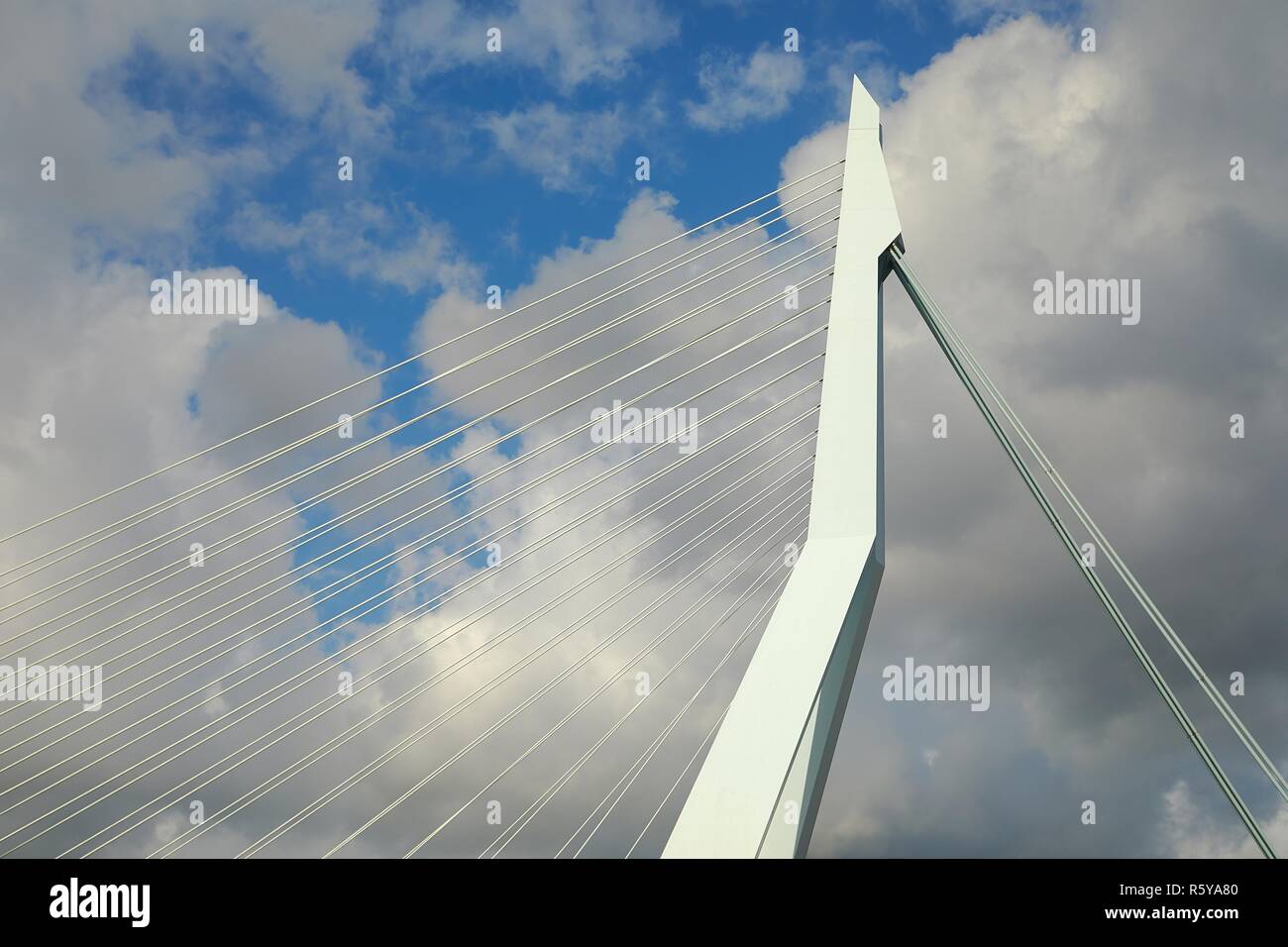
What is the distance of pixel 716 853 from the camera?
41.4 ft

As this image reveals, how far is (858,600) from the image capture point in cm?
1435

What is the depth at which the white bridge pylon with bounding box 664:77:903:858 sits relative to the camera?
12898 mm

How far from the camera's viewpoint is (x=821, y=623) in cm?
1391

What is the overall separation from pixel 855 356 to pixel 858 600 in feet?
11.1

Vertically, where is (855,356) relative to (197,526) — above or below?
above

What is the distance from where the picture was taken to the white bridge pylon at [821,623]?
12898 millimetres
